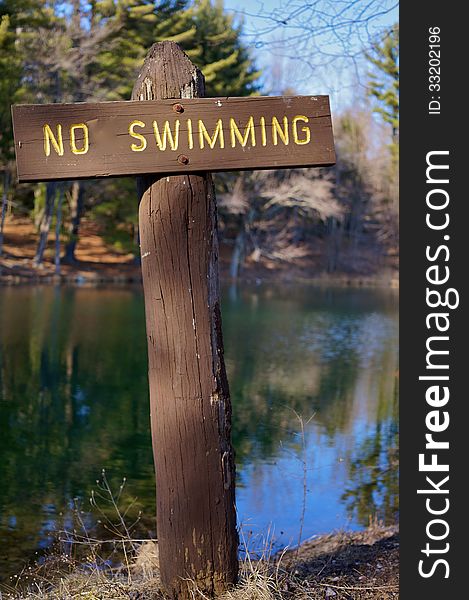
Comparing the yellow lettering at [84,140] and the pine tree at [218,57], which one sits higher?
the pine tree at [218,57]

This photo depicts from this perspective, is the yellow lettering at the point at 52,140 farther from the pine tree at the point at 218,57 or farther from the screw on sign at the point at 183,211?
the pine tree at the point at 218,57

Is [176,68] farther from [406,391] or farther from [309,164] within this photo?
[406,391]

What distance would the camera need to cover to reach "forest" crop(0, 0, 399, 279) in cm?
2364

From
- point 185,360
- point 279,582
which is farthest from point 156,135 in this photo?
point 279,582

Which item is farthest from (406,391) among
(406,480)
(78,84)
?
(78,84)

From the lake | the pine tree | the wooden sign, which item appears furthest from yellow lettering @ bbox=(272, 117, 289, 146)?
the pine tree

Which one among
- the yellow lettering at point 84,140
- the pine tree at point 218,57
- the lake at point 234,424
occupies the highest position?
the pine tree at point 218,57

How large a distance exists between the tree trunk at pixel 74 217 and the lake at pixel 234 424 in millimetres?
12334

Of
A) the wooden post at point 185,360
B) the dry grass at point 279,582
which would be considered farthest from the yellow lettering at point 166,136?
the dry grass at point 279,582

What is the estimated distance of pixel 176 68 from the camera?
312cm

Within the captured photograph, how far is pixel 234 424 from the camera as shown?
414 inches

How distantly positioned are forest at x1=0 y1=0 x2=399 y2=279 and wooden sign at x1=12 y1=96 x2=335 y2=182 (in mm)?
3273

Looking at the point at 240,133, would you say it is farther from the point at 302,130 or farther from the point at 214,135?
the point at 302,130

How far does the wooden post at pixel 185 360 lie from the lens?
3135 mm
